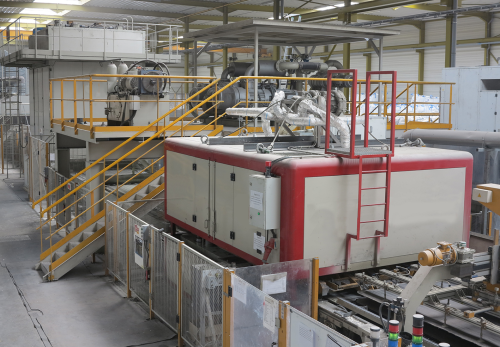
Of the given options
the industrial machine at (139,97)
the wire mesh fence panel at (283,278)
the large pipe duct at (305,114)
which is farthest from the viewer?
the industrial machine at (139,97)

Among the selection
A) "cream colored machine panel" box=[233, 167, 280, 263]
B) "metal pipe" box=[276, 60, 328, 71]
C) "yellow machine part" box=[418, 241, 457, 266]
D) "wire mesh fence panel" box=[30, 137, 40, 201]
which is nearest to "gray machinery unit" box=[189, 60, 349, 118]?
"metal pipe" box=[276, 60, 328, 71]

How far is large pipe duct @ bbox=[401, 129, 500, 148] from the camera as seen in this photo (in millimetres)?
11523

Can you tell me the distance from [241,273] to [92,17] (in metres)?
31.3

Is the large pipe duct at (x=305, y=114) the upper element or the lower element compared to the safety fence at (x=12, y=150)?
upper

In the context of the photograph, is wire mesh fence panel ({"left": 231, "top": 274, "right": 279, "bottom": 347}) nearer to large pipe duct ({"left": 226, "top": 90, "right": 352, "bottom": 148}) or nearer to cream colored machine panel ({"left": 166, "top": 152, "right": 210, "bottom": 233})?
cream colored machine panel ({"left": 166, "top": 152, "right": 210, "bottom": 233})

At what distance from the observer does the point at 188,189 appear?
29.8ft

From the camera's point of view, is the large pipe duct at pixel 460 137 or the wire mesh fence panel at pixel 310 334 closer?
the wire mesh fence panel at pixel 310 334

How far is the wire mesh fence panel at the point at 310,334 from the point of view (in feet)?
14.8

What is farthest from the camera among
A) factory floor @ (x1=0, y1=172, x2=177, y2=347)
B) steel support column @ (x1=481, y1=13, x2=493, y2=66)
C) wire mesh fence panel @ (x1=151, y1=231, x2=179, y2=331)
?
steel support column @ (x1=481, y1=13, x2=493, y2=66)

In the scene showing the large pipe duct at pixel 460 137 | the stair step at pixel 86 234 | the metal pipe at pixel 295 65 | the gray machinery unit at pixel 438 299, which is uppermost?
the metal pipe at pixel 295 65

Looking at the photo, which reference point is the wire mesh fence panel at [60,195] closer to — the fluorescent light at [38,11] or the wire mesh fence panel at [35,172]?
the wire mesh fence panel at [35,172]

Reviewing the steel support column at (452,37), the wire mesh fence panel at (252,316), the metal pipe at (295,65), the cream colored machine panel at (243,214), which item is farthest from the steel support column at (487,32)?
the wire mesh fence panel at (252,316)

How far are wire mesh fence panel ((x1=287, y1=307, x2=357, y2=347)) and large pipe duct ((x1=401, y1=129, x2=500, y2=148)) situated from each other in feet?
26.6

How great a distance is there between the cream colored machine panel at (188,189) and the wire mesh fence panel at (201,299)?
1301 millimetres
